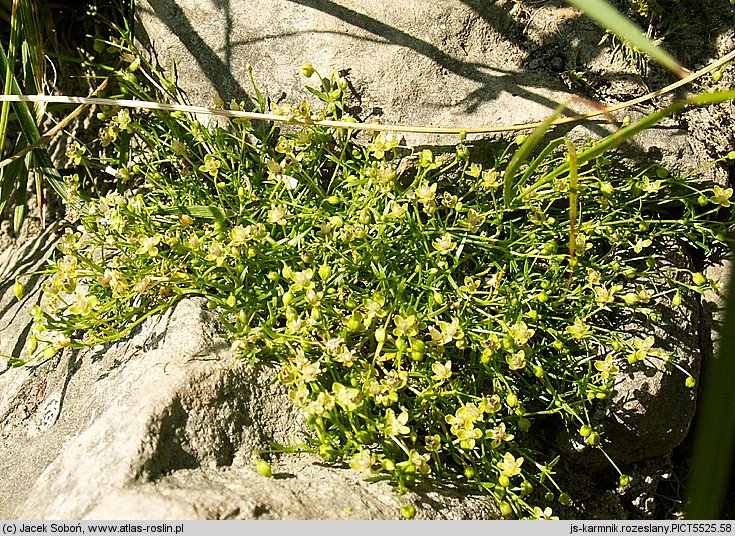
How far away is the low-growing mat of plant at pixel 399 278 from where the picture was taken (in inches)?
67.5

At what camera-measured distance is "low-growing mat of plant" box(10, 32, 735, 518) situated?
5.62ft

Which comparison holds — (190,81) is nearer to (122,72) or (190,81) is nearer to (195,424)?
(122,72)

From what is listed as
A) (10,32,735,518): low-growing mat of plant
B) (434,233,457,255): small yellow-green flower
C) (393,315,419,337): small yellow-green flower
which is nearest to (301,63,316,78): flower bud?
(10,32,735,518): low-growing mat of plant

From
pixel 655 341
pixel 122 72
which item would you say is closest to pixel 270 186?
pixel 122 72

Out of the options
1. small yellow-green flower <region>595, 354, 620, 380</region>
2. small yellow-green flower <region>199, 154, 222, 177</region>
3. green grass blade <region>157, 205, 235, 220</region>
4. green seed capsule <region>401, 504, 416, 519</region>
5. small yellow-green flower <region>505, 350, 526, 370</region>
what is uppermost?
small yellow-green flower <region>199, 154, 222, 177</region>

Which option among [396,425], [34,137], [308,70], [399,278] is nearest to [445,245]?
[399,278]

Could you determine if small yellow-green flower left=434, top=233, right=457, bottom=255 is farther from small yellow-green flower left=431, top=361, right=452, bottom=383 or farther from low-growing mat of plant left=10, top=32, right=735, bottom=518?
small yellow-green flower left=431, top=361, right=452, bottom=383

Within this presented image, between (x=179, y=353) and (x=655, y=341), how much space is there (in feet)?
4.37

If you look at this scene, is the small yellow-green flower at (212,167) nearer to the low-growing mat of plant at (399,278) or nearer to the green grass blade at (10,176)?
the low-growing mat of plant at (399,278)

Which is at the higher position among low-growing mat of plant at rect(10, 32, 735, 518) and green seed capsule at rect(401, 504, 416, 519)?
low-growing mat of plant at rect(10, 32, 735, 518)

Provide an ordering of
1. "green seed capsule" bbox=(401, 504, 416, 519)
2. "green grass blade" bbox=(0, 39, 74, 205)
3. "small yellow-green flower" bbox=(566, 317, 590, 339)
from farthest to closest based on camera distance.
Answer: "green grass blade" bbox=(0, 39, 74, 205) < "small yellow-green flower" bbox=(566, 317, 590, 339) < "green seed capsule" bbox=(401, 504, 416, 519)

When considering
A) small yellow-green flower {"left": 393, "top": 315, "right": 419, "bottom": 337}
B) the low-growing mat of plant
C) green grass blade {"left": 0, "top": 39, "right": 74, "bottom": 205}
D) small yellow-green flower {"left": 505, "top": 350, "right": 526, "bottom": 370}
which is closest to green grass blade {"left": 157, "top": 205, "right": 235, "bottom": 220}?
the low-growing mat of plant

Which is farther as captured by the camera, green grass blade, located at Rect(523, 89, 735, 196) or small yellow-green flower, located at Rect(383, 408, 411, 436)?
small yellow-green flower, located at Rect(383, 408, 411, 436)

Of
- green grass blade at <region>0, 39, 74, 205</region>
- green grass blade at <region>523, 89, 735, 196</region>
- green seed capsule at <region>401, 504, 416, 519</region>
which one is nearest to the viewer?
green grass blade at <region>523, 89, 735, 196</region>
